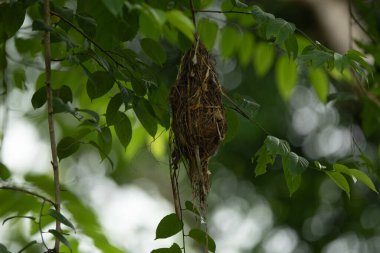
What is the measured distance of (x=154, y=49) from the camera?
1.61 m

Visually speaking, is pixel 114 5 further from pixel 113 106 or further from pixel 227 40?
pixel 227 40

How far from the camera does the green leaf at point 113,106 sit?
1596mm

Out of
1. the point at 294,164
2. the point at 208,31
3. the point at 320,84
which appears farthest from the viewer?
the point at 320,84

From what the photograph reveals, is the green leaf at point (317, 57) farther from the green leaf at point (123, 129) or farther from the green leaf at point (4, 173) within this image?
the green leaf at point (4, 173)

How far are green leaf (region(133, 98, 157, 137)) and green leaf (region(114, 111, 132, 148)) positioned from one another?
0.05 metres

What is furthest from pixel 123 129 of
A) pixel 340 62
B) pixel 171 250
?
pixel 340 62

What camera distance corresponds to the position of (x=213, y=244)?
1.57m

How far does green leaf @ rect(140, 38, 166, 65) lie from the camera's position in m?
1.60

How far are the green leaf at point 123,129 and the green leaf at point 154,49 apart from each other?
0.15 meters

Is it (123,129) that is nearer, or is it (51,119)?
(51,119)

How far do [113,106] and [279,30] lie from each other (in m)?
0.40

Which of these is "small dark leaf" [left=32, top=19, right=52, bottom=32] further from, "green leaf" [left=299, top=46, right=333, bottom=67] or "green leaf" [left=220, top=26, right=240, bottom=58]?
"green leaf" [left=220, top=26, right=240, bottom=58]

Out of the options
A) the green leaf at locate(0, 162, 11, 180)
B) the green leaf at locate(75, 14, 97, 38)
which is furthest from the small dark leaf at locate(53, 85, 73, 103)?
the green leaf at locate(0, 162, 11, 180)

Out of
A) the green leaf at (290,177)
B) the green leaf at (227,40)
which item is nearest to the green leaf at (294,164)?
the green leaf at (290,177)
